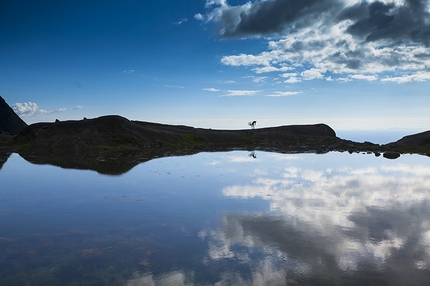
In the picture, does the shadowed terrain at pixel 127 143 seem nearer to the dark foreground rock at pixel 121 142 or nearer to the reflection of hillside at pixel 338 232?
the dark foreground rock at pixel 121 142

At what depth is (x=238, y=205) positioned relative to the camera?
39.3 meters

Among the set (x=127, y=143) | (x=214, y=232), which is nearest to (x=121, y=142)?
(x=127, y=143)

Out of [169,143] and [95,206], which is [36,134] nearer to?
[169,143]

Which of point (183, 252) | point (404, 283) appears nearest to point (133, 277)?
point (183, 252)

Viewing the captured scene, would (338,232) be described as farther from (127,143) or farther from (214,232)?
(127,143)

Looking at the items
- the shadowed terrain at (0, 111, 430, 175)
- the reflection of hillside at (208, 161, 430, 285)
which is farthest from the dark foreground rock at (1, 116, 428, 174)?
the reflection of hillside at (208, 161, 430, 285)

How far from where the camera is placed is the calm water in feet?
68.1

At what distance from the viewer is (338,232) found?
29.0 m

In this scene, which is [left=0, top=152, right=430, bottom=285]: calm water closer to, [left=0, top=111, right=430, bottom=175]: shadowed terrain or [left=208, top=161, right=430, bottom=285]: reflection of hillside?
[left=208, top=161, right=430, bottom=285]: reflection of hillside

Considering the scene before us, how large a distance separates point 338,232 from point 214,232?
466 inches

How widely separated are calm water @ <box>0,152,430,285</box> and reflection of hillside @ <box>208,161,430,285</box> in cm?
11

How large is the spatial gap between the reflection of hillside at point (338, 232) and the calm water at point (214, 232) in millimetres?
107

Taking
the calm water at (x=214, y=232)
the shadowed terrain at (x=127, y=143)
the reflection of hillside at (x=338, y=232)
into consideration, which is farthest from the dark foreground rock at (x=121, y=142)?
the reflection of hillside at (x=338, y=232)

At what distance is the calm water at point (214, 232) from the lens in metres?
20.8
